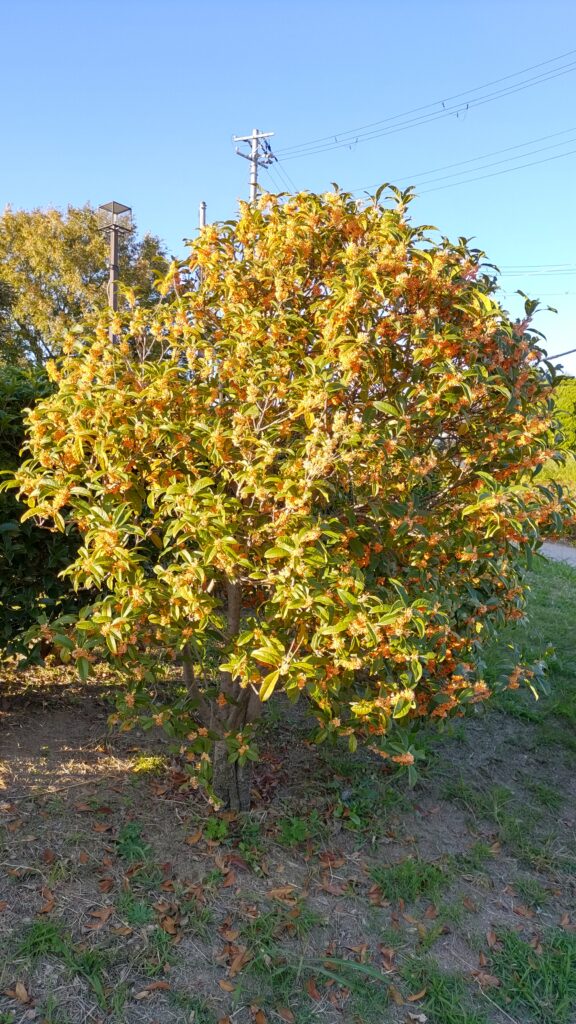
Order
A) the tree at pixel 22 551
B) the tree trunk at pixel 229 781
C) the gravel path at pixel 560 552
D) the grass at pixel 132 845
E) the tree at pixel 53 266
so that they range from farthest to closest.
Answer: the tree at pixel 53 266, the gravel path at pixel 560 552, the tree at pixel 22 551, the tree trunk at pixel 229 781, the grass at pixel 132 845

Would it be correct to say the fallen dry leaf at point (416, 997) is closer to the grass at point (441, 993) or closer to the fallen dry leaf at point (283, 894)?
the grass at point (441, 993)

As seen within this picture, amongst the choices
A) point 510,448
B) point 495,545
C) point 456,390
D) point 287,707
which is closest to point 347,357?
point 456,390

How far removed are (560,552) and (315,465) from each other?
888 centimetres

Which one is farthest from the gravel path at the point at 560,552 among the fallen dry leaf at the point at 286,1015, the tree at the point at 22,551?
the fallen dry leaf at the point at 286,1015

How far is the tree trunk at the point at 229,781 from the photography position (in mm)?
2785

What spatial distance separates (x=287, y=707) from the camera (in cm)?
371

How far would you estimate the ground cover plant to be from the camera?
2033 mm

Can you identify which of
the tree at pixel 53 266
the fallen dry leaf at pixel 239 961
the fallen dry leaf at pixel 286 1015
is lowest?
the fallen dry leaf at pixel 286 1015

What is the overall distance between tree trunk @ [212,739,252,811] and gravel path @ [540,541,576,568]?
23.1 feet

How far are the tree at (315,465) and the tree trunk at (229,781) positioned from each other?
0.67ft

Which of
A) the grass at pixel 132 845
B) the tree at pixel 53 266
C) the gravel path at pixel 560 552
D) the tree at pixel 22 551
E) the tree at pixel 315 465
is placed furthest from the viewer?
the tree at pixel 53 266

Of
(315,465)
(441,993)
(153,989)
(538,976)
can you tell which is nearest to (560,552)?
(538,976)

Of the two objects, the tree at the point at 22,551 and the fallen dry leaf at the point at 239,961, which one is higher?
the tree at the point at 22,551

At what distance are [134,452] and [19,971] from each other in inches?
61.2
